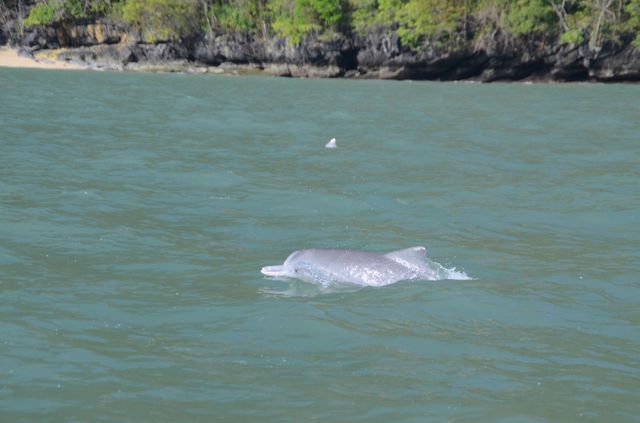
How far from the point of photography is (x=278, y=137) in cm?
2094

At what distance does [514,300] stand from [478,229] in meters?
3.19

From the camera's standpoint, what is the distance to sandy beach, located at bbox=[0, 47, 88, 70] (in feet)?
198

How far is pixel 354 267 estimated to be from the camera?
8789 mm

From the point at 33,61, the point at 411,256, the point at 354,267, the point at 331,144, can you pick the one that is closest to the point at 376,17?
the point at 33,61

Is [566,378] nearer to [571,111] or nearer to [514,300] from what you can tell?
[514,300]

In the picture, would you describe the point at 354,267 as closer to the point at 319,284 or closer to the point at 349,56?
the point at 319,284

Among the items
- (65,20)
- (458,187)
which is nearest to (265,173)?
(458,187)

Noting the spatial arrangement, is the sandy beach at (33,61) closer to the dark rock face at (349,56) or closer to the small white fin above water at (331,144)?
the dark rock face at (349,56)

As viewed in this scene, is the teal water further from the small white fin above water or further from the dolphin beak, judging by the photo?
the small white fin above water

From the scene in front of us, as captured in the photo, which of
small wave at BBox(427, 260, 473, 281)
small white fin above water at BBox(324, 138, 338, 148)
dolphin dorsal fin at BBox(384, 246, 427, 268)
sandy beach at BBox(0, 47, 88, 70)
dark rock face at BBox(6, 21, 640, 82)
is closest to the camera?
dolphin dorsal fin at BBox(384, 246, 427, 268)

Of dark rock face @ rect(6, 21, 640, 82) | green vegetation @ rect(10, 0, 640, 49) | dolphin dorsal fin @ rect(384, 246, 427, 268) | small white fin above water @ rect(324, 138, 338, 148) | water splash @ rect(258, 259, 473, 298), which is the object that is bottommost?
dark rock face @ rect(6, 21, 640, 82)

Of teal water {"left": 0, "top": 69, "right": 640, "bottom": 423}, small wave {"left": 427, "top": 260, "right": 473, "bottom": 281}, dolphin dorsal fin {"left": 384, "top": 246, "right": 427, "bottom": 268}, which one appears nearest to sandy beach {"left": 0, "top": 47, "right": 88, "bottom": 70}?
teal water {"left": 0, "top": 69, "right": 640, "bottom": 423}

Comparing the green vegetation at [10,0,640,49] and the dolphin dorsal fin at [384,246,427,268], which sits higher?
the green vegetation at [10,0,640,49]

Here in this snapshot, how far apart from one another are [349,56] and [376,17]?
2995 millimetres
